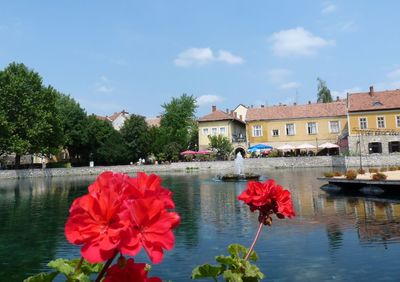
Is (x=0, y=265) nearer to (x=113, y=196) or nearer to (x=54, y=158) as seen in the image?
(x=113, y=196)

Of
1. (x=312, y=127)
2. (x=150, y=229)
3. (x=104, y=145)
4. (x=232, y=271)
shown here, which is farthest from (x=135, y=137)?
(x=150, y=229)

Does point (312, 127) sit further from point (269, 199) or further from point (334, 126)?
point (269, 199)

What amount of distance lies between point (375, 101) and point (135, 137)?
3517 centimetres

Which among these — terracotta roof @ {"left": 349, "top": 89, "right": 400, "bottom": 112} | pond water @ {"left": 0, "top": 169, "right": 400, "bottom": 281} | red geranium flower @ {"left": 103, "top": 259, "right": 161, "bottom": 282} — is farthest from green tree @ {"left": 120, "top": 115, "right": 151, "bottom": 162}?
red geranium flower @ {"left": 103, "top": 259, "right": 161, "bottom": 282}

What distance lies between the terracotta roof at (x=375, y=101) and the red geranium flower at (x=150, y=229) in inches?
2445

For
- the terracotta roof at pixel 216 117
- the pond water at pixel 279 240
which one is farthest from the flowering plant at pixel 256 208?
the terracotta roof at pixel 216 117

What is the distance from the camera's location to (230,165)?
56594 millimetres

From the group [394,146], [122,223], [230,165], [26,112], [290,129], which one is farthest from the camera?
[290,129]

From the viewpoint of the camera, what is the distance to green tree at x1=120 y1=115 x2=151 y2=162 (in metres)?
67.9

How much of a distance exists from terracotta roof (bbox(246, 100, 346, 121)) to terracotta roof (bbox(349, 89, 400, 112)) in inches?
128

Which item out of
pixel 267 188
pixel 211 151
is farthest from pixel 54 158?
pixel 267 188

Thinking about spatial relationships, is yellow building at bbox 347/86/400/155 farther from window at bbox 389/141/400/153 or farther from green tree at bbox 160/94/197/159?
green tree at bbox 160/94/197/159

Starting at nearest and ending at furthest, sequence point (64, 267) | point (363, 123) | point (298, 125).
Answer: point (64, 267)
point (363, 123)
point (298, 125)

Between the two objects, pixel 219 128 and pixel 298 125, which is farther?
pixel 219 128
